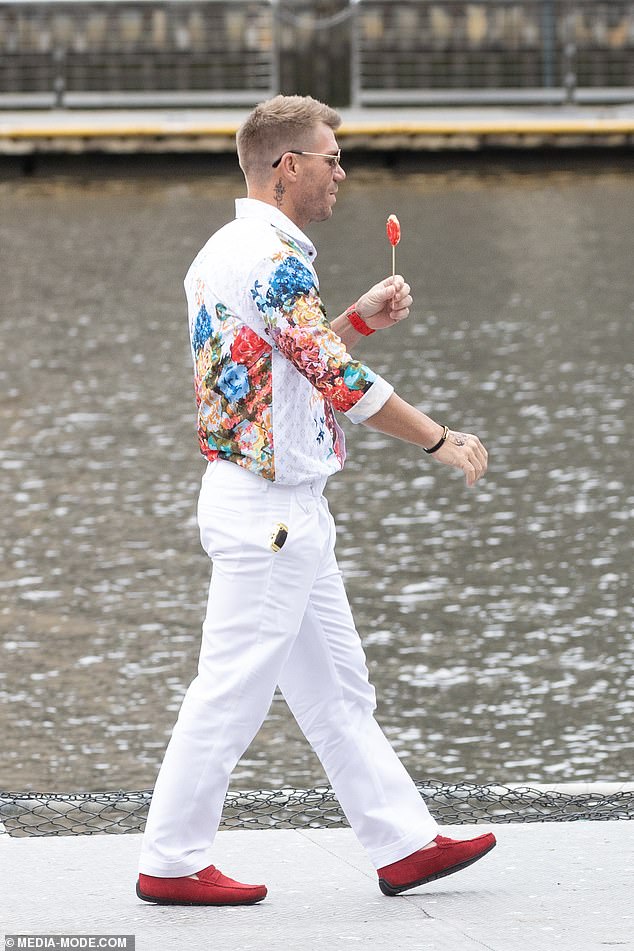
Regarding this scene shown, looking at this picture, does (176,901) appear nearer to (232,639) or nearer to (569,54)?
(232,639)

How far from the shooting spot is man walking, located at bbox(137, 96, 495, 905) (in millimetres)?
3789

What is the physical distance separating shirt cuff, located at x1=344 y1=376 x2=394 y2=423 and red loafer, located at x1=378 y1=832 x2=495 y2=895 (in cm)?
94

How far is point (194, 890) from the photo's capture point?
3.90 m

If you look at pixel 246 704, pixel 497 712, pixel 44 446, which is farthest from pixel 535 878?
pixel 44 446

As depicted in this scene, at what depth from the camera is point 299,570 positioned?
3.87 m

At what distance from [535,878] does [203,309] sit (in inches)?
55.7

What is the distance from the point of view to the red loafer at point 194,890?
3895mm

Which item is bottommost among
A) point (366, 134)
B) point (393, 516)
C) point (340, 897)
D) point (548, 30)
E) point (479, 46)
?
point (393, 516)

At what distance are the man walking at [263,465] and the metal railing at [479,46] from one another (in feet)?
75.0

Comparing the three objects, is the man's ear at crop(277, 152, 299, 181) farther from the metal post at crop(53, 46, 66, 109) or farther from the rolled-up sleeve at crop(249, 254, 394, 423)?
the metal post at crop(53, 46, 66, 109)

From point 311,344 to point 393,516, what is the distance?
599 centimetres

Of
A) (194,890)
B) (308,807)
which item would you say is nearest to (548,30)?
(308,807)

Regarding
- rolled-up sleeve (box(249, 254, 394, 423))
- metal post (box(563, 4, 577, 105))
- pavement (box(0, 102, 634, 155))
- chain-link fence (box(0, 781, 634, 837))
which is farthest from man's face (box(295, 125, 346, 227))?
metal post (box(563, 4, 577, 105))

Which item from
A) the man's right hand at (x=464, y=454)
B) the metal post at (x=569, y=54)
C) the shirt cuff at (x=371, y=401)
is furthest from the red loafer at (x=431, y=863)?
the metal post at (x=569, y=54)
